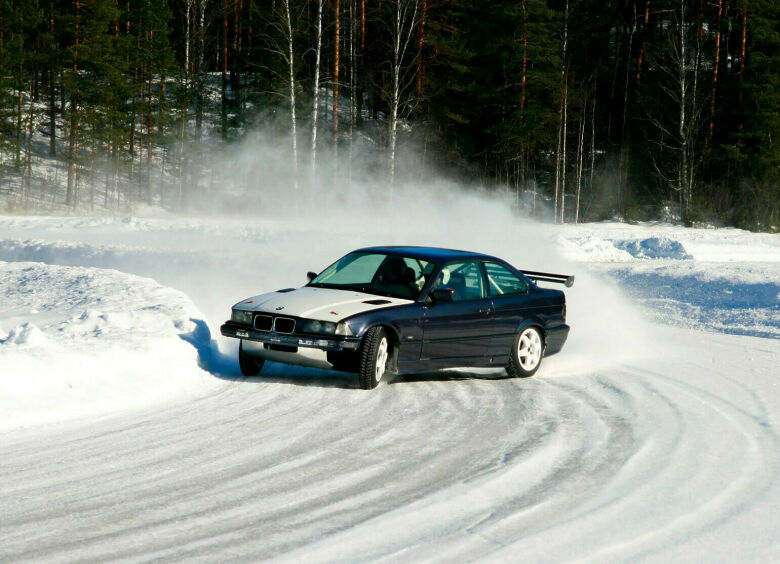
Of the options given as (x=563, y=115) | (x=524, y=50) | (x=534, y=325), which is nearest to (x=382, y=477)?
(x=534, y=325)

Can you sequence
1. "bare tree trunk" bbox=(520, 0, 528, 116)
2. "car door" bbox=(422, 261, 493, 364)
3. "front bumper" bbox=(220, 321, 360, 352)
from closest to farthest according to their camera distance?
1. "front bumper" bbox=(220, 321, 360, 352)
2. "car door" bbox=(422, 261, 493, 364)
3. "bare tree trunk" bbox=(520, 0, 528, 116)

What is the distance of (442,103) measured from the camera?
178 feet

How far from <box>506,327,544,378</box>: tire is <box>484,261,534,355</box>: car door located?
122 mm

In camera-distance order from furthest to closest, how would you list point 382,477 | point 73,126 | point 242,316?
point 73,126 < point 242,316 < point 382,477

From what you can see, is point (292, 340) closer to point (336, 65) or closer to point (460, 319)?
point (460, 319)

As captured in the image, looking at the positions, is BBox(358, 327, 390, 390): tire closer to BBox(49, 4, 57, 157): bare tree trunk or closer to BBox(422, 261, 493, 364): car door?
BBox(422, 261, 493, 364): car door

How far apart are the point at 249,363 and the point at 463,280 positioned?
259 centimetres

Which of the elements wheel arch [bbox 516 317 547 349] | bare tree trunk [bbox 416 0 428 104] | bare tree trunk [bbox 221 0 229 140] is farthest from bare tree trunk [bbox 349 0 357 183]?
wheel arch [bbox 516 317 547 349]

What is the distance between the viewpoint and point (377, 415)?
8.05 m

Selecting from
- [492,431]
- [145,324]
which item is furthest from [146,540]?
[145,324]

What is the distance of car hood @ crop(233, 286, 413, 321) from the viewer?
9234 millimetres

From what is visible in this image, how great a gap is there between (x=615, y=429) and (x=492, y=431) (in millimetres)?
1042

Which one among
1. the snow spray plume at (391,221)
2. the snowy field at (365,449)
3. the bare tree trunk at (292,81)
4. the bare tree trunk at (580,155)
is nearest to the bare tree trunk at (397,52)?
the snow spray plume at (391,221)

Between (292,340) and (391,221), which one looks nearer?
(292,340)
